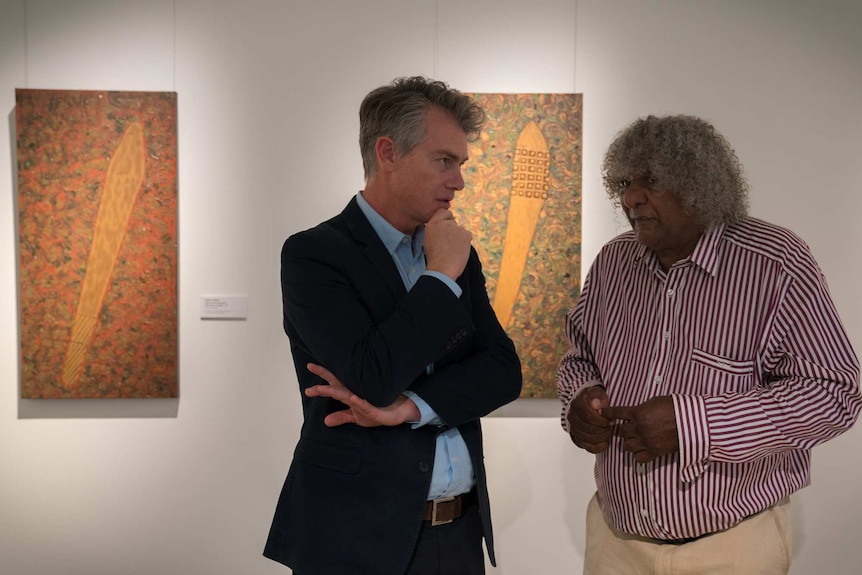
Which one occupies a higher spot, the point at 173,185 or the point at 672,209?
the point at 173,185

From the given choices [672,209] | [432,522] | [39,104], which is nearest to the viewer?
[432,522]

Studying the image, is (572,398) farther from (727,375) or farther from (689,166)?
(689,166)

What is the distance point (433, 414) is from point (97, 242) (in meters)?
2.11

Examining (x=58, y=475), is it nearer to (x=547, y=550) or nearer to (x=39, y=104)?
(x=39, y=104)

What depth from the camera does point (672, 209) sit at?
1.80 meters

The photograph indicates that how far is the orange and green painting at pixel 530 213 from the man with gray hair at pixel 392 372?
4.39ft

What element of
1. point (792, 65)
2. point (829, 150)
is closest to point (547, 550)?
point (829, 150)

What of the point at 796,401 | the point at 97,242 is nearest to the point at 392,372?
the point at 796,401

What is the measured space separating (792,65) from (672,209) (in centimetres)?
186

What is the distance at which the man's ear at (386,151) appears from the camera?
1.75 meters

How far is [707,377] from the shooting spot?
5.76 ft

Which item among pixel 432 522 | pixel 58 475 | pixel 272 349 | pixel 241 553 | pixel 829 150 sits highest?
pixel 829 150

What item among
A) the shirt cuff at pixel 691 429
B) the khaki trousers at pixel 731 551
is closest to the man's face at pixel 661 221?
the shirt cuff at pixel 691 429

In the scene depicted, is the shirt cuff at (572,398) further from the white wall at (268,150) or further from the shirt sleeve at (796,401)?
the white wall at (268,150)
